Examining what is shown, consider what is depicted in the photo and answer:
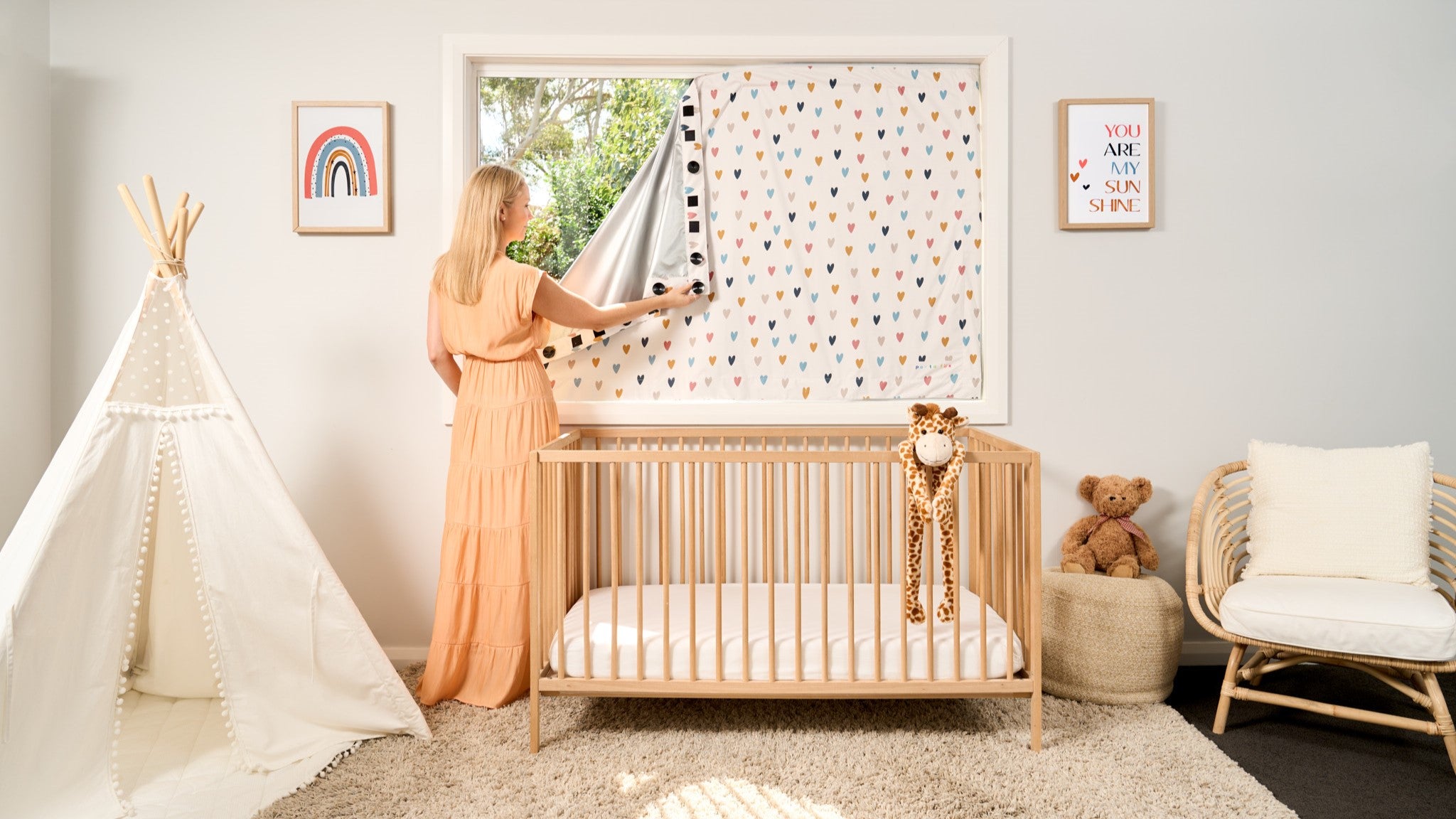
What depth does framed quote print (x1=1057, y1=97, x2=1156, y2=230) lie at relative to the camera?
250 centimetres

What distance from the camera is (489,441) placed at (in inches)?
87.3

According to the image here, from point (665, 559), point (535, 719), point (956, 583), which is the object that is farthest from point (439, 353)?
point (956, 583)

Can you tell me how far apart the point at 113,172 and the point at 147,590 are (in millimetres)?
1390

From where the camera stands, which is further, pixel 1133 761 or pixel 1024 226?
pixel 1024 226

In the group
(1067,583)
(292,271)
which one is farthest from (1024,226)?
(292,271)

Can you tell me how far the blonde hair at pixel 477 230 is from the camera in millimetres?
2168

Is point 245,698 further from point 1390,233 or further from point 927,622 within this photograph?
point 1390,233

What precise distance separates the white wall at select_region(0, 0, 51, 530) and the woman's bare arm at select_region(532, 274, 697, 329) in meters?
1.66

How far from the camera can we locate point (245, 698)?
6.15 feet

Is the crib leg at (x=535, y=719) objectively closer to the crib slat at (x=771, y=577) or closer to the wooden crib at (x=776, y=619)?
the wooden crib at (x=776, y=619)

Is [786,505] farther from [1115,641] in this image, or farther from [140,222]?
[140,222]

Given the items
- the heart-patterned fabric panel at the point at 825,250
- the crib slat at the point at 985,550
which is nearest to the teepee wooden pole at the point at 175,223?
the heart-patterned fabric panel at the point at 825,250

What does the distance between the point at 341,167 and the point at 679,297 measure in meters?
1.19

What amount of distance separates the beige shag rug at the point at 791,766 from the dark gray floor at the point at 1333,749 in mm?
102
